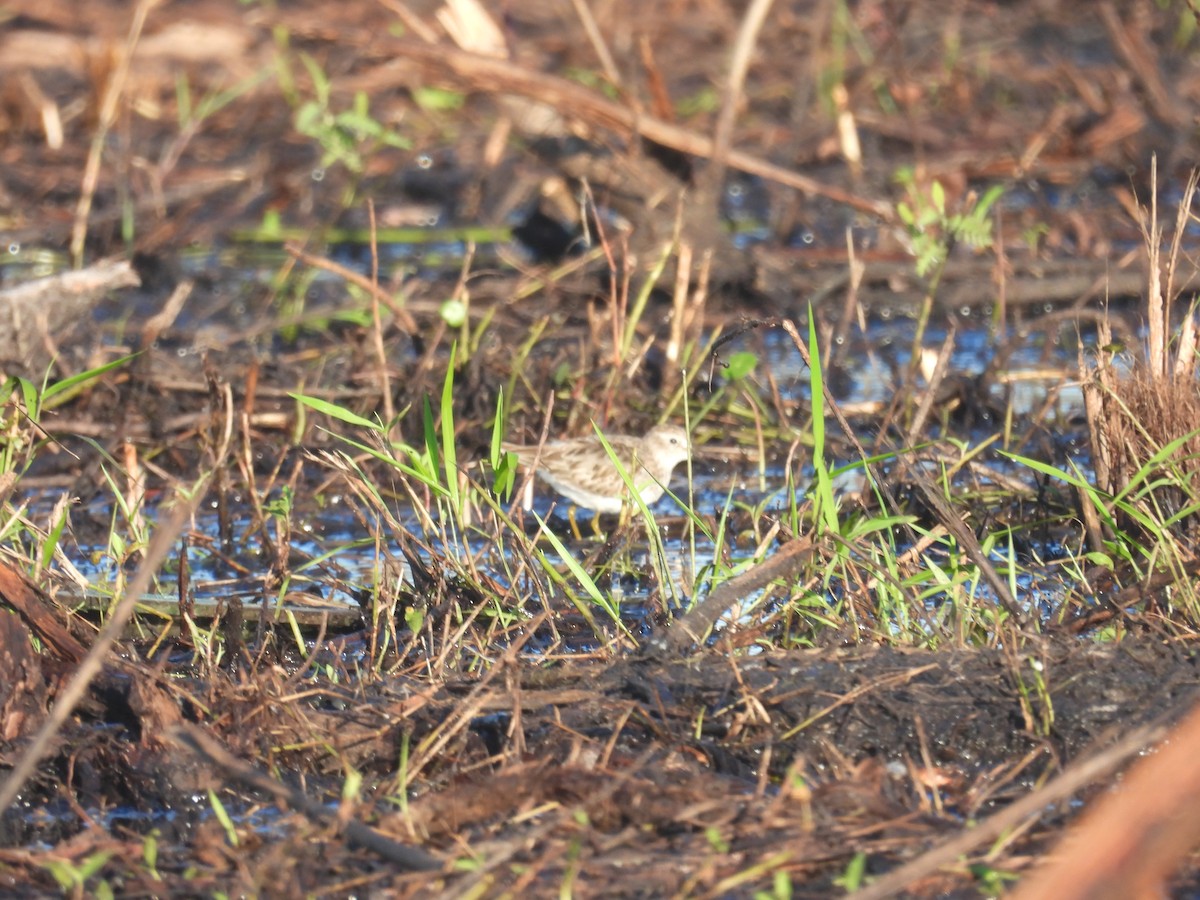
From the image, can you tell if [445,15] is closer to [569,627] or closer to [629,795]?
[569,627]

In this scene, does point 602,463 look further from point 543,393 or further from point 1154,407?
point 1154,407

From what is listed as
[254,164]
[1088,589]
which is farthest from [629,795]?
[254,164]

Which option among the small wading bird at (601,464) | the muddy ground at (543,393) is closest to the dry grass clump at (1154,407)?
the muddy ground at (543,393)

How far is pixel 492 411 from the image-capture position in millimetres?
Result: 6750

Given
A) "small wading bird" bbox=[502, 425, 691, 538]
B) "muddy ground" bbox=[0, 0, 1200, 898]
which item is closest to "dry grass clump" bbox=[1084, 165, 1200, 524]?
"muddy ground" bbox=[0, 0, 1200, 898]

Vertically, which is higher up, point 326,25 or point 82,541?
point 326,25

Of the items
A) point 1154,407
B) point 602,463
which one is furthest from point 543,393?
point 1154,407

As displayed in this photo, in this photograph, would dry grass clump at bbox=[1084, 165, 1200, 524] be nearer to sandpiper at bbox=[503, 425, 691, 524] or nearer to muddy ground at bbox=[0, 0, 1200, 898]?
muddy ground at bbox=[0, 0, 1200, 898]

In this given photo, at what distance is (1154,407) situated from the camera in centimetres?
481

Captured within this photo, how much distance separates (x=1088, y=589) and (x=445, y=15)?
4968 mm

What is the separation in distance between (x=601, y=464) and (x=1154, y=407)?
2.11 meters

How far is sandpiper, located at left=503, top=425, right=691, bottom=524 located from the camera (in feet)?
20.3

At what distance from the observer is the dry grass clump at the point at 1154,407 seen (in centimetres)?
473

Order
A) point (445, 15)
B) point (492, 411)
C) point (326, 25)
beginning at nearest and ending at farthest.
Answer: point (492, 411) → point (326, 25) → point (445, 15)
